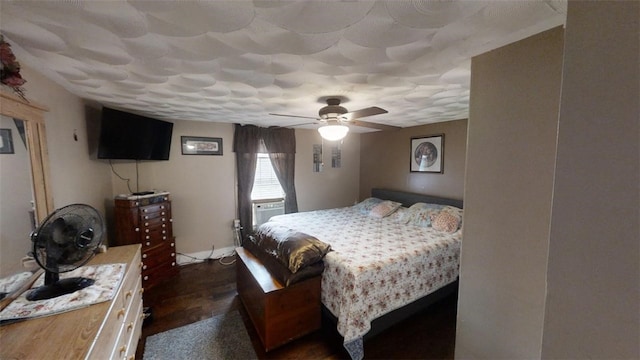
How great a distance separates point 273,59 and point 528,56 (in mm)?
1366

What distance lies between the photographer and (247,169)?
4043mm

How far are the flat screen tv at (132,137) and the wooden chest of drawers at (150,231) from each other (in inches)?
21.0

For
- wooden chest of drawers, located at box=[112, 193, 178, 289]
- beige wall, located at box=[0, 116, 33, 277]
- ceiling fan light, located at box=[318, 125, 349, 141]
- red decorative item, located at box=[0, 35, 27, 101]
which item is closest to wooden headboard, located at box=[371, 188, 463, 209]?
ceiling fan light, located at box=[318, 125, 349, 141]

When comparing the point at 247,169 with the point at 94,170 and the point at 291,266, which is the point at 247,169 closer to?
the point at 94,170

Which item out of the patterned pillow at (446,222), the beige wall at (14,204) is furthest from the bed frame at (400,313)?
the beige wall at (14,204)

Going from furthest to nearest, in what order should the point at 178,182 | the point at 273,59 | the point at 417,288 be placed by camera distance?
the point at 178,182 → the point at 417,288 → the point at 273,59

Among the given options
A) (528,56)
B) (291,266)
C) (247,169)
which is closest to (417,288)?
(291,266)

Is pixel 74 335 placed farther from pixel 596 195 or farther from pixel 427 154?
pixel 427 154

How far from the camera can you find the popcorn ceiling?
40.2 inches

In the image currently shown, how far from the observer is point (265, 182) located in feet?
14.3

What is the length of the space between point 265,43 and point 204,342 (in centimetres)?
240

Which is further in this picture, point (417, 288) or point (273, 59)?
point (417, 288)

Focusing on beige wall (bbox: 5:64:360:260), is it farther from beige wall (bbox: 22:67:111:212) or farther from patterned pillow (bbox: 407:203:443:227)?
patterned pillow (bbox: 407:203:443:227)

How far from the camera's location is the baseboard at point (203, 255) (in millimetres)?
3720
